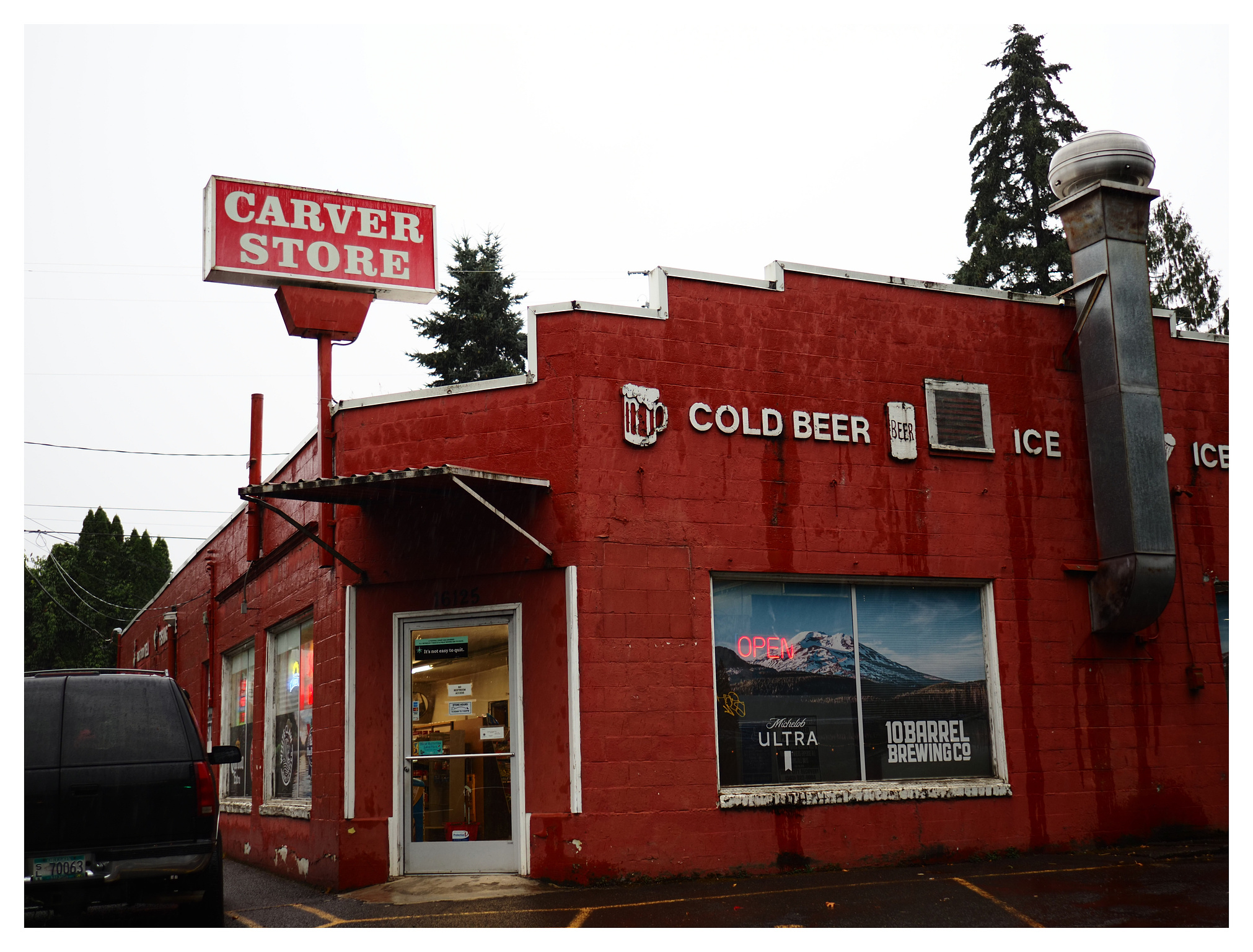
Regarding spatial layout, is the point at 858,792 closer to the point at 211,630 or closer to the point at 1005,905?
the point at 1005,905

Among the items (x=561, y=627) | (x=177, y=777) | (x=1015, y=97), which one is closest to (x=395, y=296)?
(x=561, y=627)

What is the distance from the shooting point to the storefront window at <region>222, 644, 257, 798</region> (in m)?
15.4

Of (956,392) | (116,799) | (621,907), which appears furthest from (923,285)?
(116,799)

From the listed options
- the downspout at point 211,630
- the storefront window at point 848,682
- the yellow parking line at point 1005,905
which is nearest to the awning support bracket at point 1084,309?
the storefront window at point 848,682

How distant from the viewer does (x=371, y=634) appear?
35.9 feet

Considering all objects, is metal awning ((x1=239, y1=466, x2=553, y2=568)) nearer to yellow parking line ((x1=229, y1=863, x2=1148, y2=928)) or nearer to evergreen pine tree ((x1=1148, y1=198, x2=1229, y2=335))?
yellow parking line ((x1=229, y1=863, x2=1148, y2=928))

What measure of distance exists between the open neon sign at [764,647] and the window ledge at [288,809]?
475 cm

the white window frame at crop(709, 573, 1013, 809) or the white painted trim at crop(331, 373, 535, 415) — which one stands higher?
the white painted trim at crop(331, 373, 535, 415)

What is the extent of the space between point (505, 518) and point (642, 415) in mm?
1801

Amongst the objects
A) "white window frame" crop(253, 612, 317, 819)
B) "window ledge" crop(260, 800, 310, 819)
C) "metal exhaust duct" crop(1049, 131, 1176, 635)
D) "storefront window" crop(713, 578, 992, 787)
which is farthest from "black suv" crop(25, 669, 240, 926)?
"metal exhaust duct" crop(1049, 131, 1176, 635)

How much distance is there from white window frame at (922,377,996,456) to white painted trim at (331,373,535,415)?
4178 mm

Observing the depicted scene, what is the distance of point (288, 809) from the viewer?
12359mm

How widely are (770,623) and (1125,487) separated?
13.4 feet

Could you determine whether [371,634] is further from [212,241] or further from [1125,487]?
[1125,487]
